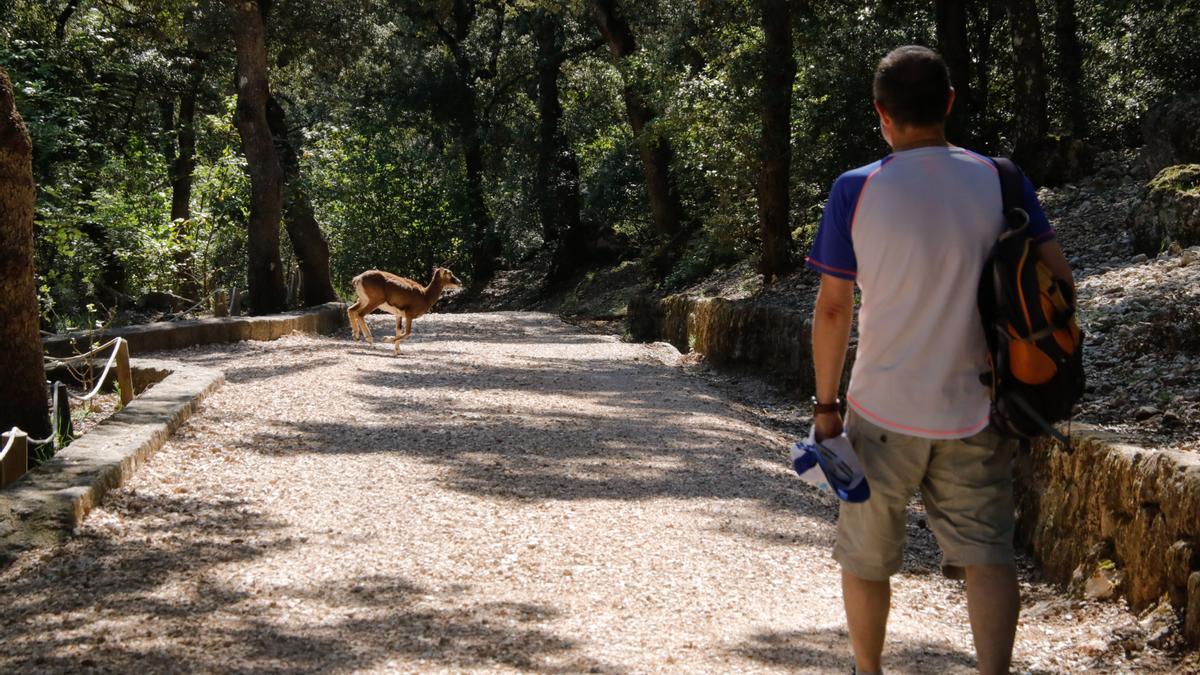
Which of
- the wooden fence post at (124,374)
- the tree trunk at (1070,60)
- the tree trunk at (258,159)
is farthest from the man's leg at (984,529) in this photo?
the tree trunk at (258,159)

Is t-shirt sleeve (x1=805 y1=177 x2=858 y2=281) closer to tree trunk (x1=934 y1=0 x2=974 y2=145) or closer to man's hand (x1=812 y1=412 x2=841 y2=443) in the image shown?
man's hand (x1=812 y1=412 x2=841 y2=443)

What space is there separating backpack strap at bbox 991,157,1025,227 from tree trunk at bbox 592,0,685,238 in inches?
817

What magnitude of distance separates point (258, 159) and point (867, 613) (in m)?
16.5

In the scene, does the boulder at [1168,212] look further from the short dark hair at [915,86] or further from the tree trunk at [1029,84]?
the short dark hair at [915,86]

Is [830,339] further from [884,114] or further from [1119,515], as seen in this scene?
[1119,515]

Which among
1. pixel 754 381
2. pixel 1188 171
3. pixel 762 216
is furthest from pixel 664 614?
pixel 762 216

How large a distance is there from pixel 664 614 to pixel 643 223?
28.8m

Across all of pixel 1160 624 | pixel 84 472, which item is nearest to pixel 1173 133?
pixel 1160 624

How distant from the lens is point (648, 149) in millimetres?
24016

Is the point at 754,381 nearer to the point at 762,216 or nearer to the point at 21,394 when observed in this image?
the point at 762,216

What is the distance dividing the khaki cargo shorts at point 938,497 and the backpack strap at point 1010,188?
635 mm

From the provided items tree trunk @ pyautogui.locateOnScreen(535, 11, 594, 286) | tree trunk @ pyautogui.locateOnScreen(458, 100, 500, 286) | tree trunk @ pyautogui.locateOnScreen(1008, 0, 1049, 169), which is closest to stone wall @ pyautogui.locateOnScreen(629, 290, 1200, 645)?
tree trunk @ pyautogui.locateOnScreen(1008, 0, 1049, 169)

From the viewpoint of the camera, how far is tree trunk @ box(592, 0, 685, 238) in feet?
79.7

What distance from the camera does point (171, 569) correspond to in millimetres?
5293
